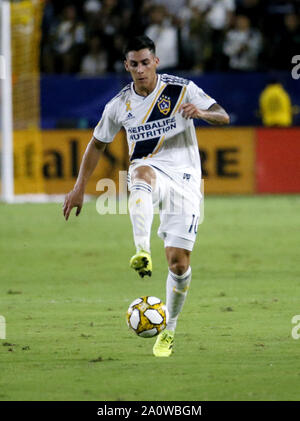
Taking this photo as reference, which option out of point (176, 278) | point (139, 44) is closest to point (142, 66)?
point (139, 44)

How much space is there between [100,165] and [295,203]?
166 inches

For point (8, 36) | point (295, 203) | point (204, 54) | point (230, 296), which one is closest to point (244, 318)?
point (230, 296)

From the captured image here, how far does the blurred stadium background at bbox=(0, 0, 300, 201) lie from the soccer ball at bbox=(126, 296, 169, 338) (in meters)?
12.1

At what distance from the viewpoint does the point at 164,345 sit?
658 cm

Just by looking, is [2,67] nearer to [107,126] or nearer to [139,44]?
[107,126]

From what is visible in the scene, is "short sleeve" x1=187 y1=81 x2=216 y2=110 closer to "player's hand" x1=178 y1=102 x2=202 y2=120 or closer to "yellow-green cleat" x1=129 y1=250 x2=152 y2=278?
"player's hand" x1=178 y1=102 x2=202 y2=120

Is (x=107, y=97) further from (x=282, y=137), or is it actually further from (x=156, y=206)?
(x=156, y=206)

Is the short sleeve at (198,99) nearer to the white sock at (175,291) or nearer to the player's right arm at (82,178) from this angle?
the player's right arm at (82,178)

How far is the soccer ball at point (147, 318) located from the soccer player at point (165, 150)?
0.88ft

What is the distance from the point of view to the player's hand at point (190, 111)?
632cm

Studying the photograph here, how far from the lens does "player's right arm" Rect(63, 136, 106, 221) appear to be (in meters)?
6.95

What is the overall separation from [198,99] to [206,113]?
407 millimetres

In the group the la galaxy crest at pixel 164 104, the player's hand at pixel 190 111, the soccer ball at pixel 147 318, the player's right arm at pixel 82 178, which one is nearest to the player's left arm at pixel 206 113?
the player's hand at pixel 190 111

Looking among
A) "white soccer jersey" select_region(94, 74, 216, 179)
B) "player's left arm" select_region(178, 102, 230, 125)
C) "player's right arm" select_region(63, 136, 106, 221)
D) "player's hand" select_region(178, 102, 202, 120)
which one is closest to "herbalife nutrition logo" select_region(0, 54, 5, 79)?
"player's right arm" select_region(63, 136, 106, 221)
